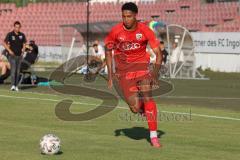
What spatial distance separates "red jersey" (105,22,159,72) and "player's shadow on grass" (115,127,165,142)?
1.23 metres

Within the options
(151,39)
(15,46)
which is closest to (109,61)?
(151,39)

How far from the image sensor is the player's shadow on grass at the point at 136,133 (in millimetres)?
12016

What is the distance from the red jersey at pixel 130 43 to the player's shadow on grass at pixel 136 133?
4.04 ft

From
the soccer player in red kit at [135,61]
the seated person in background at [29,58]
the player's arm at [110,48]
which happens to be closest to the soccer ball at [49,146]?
the soccer player in red kit at [135,61]

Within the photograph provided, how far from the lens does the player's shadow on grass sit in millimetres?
12016

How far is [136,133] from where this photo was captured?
496 inches

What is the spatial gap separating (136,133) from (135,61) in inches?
66.9

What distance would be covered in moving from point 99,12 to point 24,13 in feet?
31.1

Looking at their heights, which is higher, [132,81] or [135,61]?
[135,61]

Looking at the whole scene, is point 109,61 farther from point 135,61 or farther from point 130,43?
point 130,43

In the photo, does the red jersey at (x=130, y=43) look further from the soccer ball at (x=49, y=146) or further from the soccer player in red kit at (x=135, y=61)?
the soccer ball at (x=49, y=146)

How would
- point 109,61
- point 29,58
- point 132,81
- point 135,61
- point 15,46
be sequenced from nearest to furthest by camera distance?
point 135,61
point 132,81
point 109,61
point 15,46
point 29,58

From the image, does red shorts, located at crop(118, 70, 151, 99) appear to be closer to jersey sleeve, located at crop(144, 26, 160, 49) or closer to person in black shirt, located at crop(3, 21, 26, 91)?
jersey sleeve, located at crop(144, 26, 160, 49)

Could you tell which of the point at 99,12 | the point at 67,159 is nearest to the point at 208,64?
the point at 99,12
